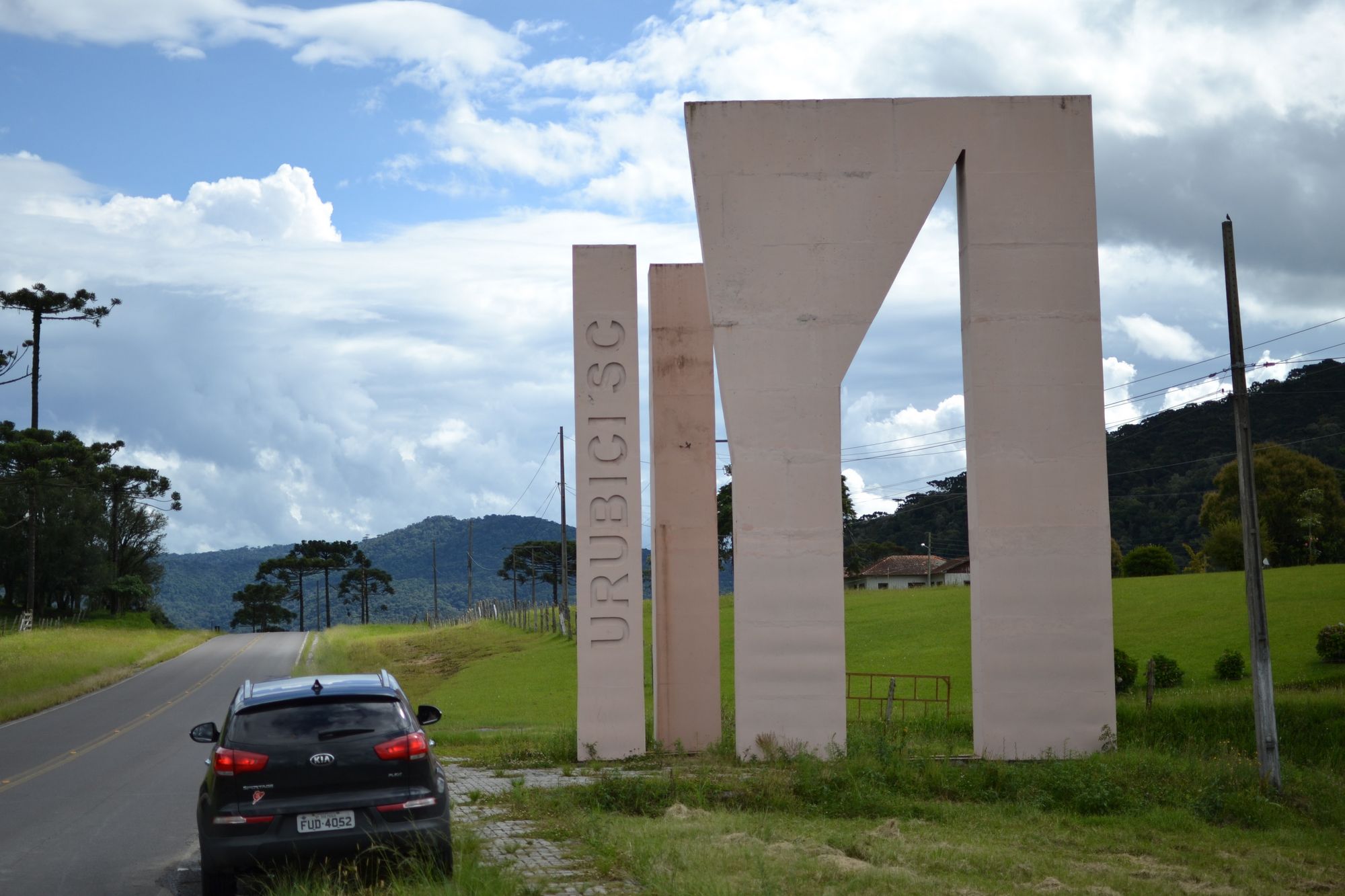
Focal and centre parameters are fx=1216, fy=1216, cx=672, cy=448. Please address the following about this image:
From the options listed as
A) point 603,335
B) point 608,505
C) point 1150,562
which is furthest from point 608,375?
point 1150,562

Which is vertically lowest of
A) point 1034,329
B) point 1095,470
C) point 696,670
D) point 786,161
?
point 696,670

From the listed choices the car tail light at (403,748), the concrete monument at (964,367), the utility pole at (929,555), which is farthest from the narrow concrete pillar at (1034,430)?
the utility pole at (929,555)

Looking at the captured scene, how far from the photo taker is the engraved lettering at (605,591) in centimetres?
1712

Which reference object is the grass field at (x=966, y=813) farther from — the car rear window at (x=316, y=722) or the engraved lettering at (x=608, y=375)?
the engraved lettering at (x=608, y=375)

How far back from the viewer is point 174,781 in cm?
1647

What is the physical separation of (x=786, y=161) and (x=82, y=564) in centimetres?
7250

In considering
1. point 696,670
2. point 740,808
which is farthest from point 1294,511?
point 740,808

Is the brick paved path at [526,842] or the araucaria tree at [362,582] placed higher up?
the araucaria tree at [362,582]

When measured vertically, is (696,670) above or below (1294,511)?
below

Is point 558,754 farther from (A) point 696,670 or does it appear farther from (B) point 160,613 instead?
(B) point 160,613

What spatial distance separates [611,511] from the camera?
17.2 metres

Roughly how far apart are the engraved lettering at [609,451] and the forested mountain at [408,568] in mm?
120331

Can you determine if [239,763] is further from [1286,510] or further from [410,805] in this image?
[1286,510]

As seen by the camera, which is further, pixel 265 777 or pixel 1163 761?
pixel 1163 761
